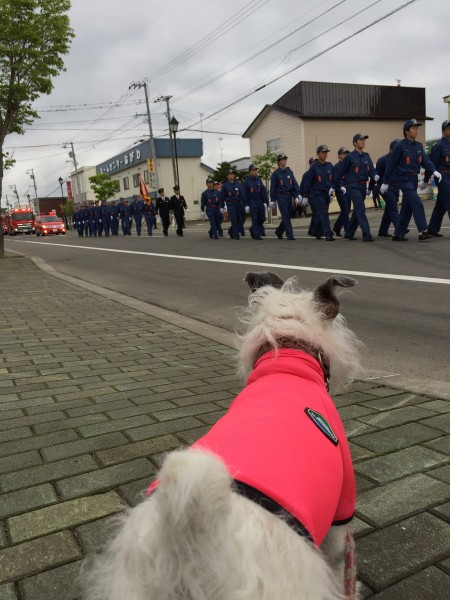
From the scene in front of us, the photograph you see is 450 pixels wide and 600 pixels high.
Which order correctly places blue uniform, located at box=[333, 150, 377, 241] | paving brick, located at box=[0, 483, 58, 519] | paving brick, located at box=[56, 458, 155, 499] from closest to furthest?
paving brick, located at box=[0, 483, 58, 519] → paving brick, located at box=[56, 458, 155, 499] → blue uniform, located at box=[333, 150, 377, 241]

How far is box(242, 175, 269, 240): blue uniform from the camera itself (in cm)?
1892

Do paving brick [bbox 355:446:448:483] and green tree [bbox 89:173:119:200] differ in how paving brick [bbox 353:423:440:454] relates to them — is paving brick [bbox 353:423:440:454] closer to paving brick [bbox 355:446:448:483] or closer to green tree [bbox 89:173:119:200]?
paving brick [bbox 355:446:448:483]

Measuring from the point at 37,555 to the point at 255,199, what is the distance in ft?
58.7

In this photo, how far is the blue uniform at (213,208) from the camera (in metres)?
21.6

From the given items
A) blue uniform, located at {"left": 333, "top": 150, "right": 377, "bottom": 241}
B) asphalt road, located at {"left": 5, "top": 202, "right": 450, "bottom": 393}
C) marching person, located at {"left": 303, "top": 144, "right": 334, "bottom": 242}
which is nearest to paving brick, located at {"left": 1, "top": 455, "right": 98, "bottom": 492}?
asphalt road, located at {"left": 5, "top": 202, "right": 450, "bottom": 393}

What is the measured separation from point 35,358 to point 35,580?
139 inches

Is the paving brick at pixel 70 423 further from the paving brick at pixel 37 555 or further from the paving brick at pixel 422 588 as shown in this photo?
the paving brick at pixel 422 588

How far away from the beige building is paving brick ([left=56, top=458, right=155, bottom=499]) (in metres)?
34.5

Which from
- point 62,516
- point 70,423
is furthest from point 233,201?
point 62,516

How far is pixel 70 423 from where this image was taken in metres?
3.47

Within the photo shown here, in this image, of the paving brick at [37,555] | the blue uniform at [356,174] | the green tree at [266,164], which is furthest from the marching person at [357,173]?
the green tree at [266,164]

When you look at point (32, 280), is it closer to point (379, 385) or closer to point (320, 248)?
point (320, 248)

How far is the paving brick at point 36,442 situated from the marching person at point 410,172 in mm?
11064

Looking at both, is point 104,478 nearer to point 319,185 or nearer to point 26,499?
point 26,499
